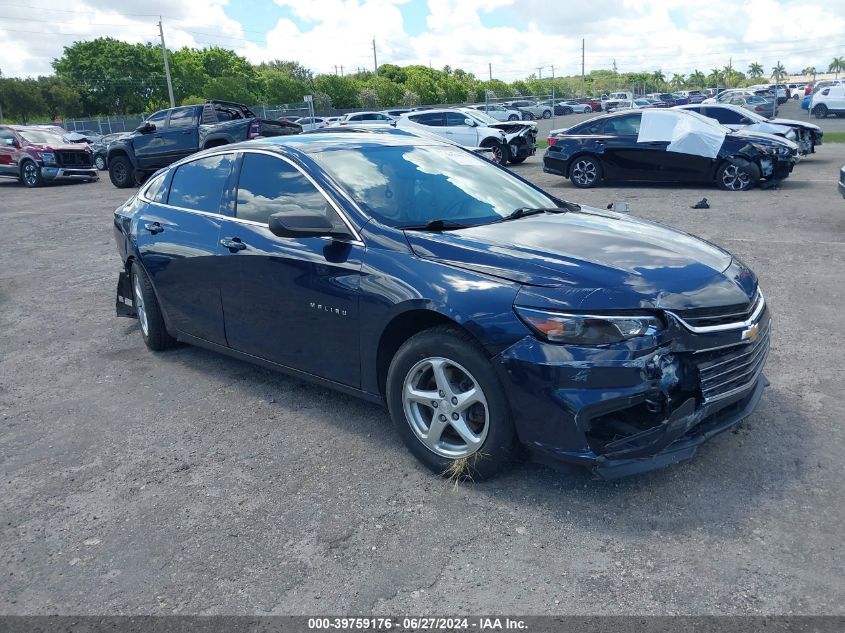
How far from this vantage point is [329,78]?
69.0 meters

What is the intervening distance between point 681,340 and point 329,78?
231ft

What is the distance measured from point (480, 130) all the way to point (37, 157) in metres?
12.8

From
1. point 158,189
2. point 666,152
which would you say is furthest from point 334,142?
point 666,152

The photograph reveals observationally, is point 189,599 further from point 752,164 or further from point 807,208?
point 752,164

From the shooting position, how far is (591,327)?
3.12 metres

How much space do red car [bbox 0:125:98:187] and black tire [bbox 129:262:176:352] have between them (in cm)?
1785

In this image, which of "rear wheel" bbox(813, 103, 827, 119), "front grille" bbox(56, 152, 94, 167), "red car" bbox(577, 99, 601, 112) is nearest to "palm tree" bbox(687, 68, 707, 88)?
"red car" bbox(577, 99, 601, 112)

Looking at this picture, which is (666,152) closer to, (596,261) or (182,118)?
(182,118)

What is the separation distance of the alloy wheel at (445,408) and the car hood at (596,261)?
528 mm

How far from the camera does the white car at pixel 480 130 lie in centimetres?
2012

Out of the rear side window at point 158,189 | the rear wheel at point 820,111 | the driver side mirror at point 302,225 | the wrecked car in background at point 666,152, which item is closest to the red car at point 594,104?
the rear wheel at point 820,111

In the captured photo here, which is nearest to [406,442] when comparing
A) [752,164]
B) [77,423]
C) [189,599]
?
[189,599]

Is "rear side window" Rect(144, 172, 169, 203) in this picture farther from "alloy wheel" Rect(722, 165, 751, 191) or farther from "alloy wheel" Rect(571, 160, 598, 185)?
"alloy wheel" Rect(722, 165, 751, 191)

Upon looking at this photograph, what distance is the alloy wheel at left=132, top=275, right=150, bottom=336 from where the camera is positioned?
570 centimetres
